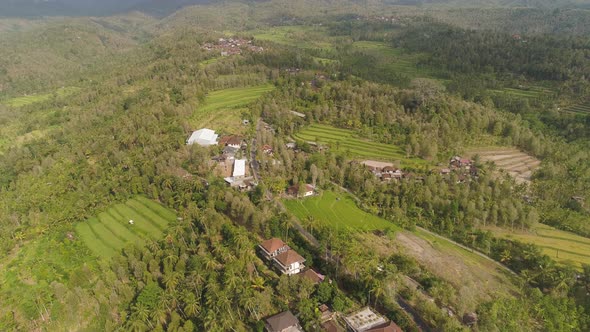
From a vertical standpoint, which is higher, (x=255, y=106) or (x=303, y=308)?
(x=255, y=106)

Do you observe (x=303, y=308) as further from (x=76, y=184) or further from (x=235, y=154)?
(x=76, y=184)

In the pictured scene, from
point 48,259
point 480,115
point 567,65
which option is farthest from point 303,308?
Answer: point 567,65

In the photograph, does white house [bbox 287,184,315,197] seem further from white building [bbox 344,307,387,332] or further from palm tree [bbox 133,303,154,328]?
palm tree [bbox 133,303,154,328]

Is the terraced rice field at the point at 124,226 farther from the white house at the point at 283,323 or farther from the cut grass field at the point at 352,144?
the cut grass field at the point at 352,144

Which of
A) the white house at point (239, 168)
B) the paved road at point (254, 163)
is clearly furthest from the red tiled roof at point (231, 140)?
the white house at point (239, 168)

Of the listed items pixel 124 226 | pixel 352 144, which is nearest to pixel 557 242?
pixel 352 144

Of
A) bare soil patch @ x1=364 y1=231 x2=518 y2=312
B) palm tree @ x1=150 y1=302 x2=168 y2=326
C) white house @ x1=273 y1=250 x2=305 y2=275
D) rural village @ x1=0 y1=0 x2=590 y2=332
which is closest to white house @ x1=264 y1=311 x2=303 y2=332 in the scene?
rural village @ x1=0 y1=0 x2=590 y2=332

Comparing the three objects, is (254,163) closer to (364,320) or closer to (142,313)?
(142,313)
